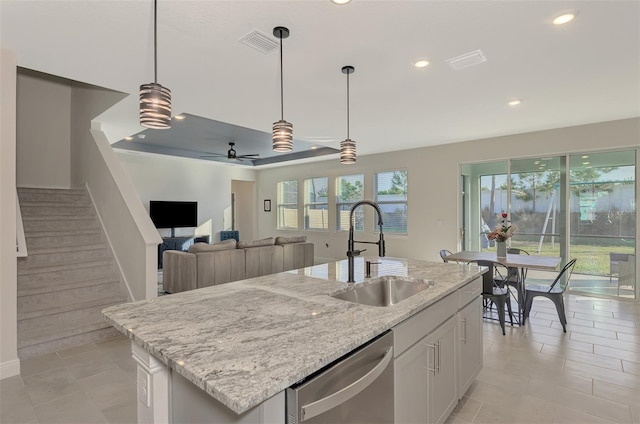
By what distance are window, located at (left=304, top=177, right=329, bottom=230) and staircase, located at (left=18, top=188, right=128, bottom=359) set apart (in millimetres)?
5320

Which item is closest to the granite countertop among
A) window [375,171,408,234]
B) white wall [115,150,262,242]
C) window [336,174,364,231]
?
window [375,171,408,234]

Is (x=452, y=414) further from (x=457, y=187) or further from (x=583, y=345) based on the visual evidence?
(x=457, y=187)

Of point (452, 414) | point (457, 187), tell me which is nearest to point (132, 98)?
point (452, 414)

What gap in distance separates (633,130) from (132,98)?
687cm

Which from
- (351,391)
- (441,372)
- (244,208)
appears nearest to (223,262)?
(441,372)

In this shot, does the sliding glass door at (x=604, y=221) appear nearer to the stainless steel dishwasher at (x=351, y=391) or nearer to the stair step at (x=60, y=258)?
the stainless steel dishwasher at (x=351, y=391)

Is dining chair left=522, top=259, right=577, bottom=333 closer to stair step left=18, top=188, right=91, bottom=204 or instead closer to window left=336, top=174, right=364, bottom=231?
window left=336, top=174, right=364, bottom=231

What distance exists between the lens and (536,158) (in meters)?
5.57

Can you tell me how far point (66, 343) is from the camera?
315 cm

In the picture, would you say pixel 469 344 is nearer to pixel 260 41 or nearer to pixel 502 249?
pixel 502 249

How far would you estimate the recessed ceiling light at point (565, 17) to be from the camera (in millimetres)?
2186

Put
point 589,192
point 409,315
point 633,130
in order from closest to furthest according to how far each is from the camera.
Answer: point 409,315 → point 633,130 → point 589,192

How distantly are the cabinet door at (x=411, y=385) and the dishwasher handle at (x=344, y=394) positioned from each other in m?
0.16

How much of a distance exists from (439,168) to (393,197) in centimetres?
128
